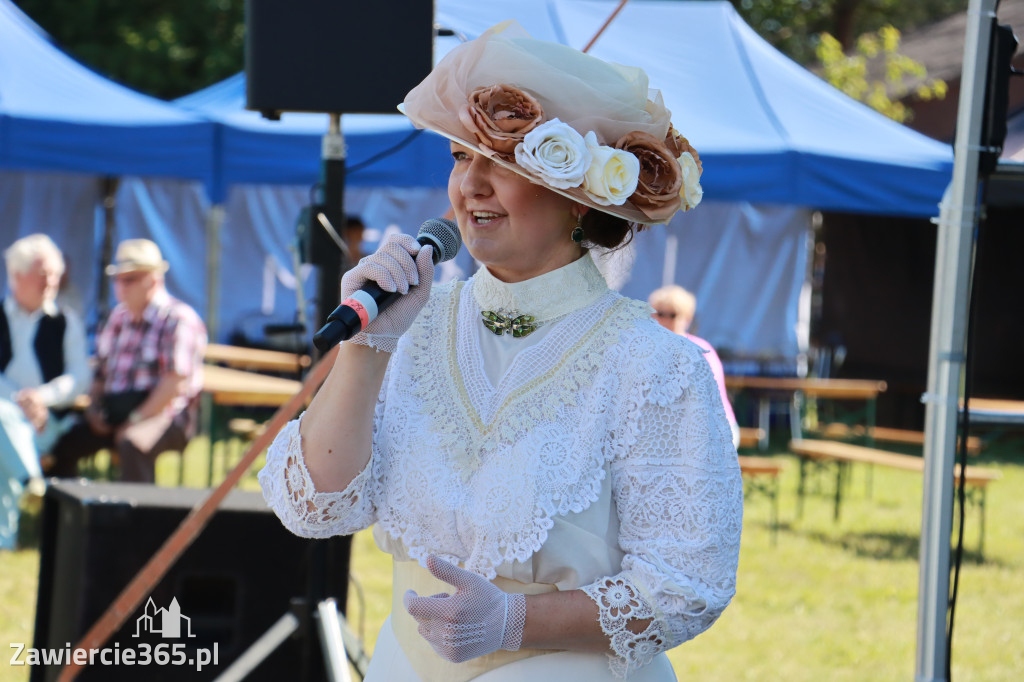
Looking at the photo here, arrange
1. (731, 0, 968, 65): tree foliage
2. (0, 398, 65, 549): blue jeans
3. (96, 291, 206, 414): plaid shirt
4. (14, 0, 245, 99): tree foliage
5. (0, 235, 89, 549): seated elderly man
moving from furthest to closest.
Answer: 1. (731, 0, 968, 65): tree foliage
2. (14, 0, 245, 99): tree foliage
3. (96, 291, 206, 414): plaid shirt
4. (0, 235, 89, 549): seated elderly man
5. (0, 398, 65, 549): blue jeans

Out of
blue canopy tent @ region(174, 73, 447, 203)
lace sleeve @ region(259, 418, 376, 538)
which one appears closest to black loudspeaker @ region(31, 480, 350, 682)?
lace sleeve @ region(259, 418, 376, 538)

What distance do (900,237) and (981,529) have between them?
22.8 ft

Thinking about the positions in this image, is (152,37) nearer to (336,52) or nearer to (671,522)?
(336,52)

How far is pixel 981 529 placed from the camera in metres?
7.06

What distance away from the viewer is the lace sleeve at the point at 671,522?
1632 millimetres

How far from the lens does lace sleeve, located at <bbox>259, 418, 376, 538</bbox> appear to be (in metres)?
1.73

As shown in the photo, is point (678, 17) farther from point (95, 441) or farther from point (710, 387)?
point (710, 387)

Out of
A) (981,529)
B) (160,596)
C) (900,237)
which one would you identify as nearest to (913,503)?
(981,529)

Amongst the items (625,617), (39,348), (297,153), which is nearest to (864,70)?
(297,153)

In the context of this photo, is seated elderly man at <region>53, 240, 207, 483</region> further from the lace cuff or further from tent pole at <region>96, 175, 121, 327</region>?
tent pole at <region>96, 175, 121, 327</region>

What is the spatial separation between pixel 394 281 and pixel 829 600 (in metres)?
4.79

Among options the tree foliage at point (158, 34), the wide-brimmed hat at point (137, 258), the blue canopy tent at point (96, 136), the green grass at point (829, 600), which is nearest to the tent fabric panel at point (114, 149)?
the blue canopy tent at point (96, 136)

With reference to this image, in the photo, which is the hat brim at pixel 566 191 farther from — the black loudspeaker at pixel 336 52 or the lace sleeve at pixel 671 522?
the black loudspeaker at pixel 336 52

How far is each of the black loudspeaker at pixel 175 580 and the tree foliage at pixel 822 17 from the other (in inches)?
634
